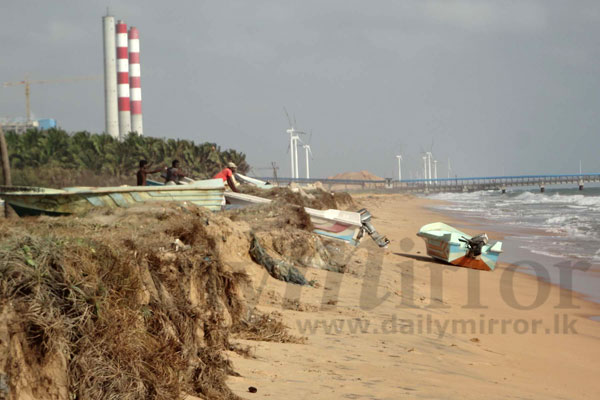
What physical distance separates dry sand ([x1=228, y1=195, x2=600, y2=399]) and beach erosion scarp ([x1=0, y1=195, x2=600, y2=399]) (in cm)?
3

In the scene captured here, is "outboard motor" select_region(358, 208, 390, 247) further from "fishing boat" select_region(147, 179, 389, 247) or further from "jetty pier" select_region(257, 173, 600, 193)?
"jetty pier" select_region(257, 173, 600, 193)

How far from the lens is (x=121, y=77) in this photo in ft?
234

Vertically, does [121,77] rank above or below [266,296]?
above

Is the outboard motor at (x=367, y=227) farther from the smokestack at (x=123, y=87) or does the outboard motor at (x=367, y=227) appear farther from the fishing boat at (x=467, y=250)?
the smokestack at (x=123, y=87)

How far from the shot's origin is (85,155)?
5616 centimetres

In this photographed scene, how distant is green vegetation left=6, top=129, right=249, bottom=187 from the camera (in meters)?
48.4

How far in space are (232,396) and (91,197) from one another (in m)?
9.68

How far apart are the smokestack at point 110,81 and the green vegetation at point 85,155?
1015 centimetres

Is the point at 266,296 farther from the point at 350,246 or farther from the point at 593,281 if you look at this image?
the point at 593,281

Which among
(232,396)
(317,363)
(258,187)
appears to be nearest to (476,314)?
(317,363)

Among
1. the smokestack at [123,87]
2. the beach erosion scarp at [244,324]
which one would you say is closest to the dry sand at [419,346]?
the beach erosion scarp at [244,324]

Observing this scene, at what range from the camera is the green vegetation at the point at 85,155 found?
48.4 m

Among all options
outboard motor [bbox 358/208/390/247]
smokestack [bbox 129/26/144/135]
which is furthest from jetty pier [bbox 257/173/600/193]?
outboard motor [bbox 358/208/390/247]

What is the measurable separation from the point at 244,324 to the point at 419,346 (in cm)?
211
